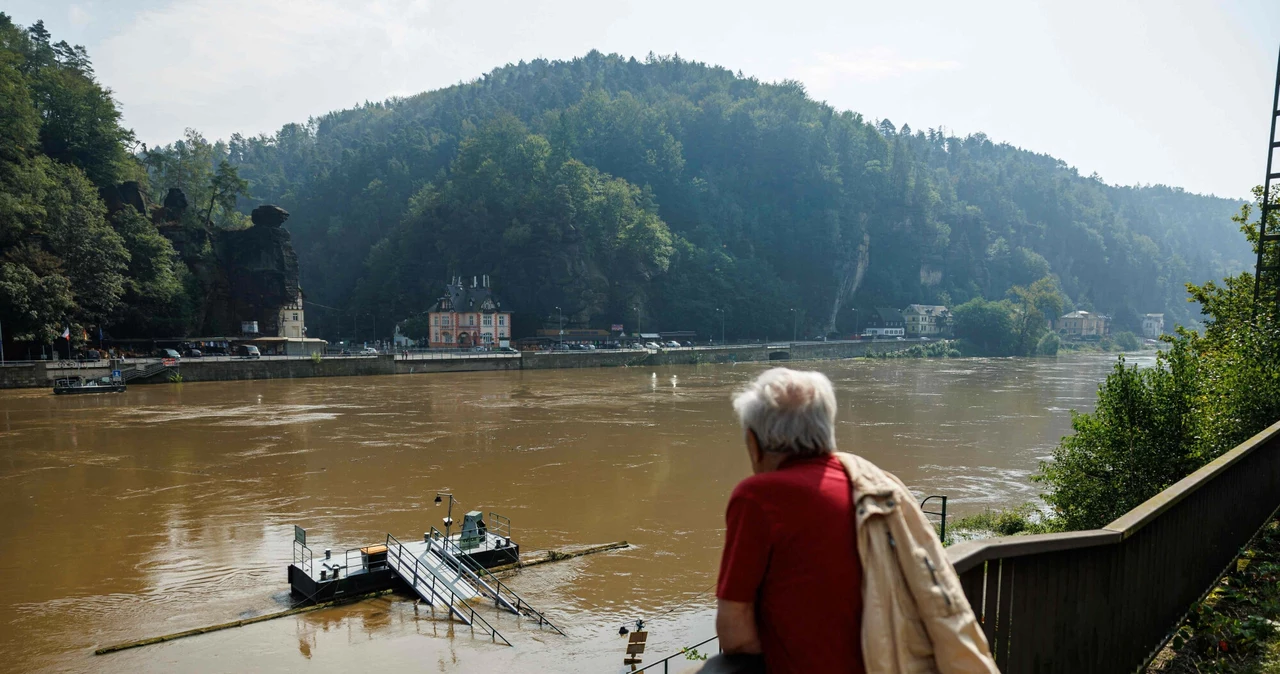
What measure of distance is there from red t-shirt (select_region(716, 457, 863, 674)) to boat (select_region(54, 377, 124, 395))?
177 feet

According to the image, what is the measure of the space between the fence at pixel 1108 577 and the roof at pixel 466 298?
8530cm

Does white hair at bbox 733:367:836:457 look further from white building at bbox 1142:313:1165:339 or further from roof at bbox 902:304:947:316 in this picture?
white building at bbox 1142:313:1165:339

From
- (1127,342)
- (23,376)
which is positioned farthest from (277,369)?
(1127,342)

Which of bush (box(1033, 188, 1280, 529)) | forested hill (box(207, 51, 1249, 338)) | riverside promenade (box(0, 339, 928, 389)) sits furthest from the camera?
forested hill (box(207, 51, 1249, 338))

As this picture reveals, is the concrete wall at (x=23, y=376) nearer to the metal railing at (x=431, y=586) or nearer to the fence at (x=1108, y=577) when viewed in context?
the metal railing at (x=431, y=586)

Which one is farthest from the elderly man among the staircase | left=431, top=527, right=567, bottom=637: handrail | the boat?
the staircase

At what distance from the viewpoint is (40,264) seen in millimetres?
53406

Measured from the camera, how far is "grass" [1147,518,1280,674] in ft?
15.9

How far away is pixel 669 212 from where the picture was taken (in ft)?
393

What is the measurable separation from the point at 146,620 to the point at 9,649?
71.4 inches

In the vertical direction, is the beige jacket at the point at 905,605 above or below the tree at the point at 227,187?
below

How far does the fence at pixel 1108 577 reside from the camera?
309 cm

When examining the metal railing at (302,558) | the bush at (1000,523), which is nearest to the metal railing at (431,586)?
the metal railing at (302,558)

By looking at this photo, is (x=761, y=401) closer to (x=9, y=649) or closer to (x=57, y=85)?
(x=9, y=649)
